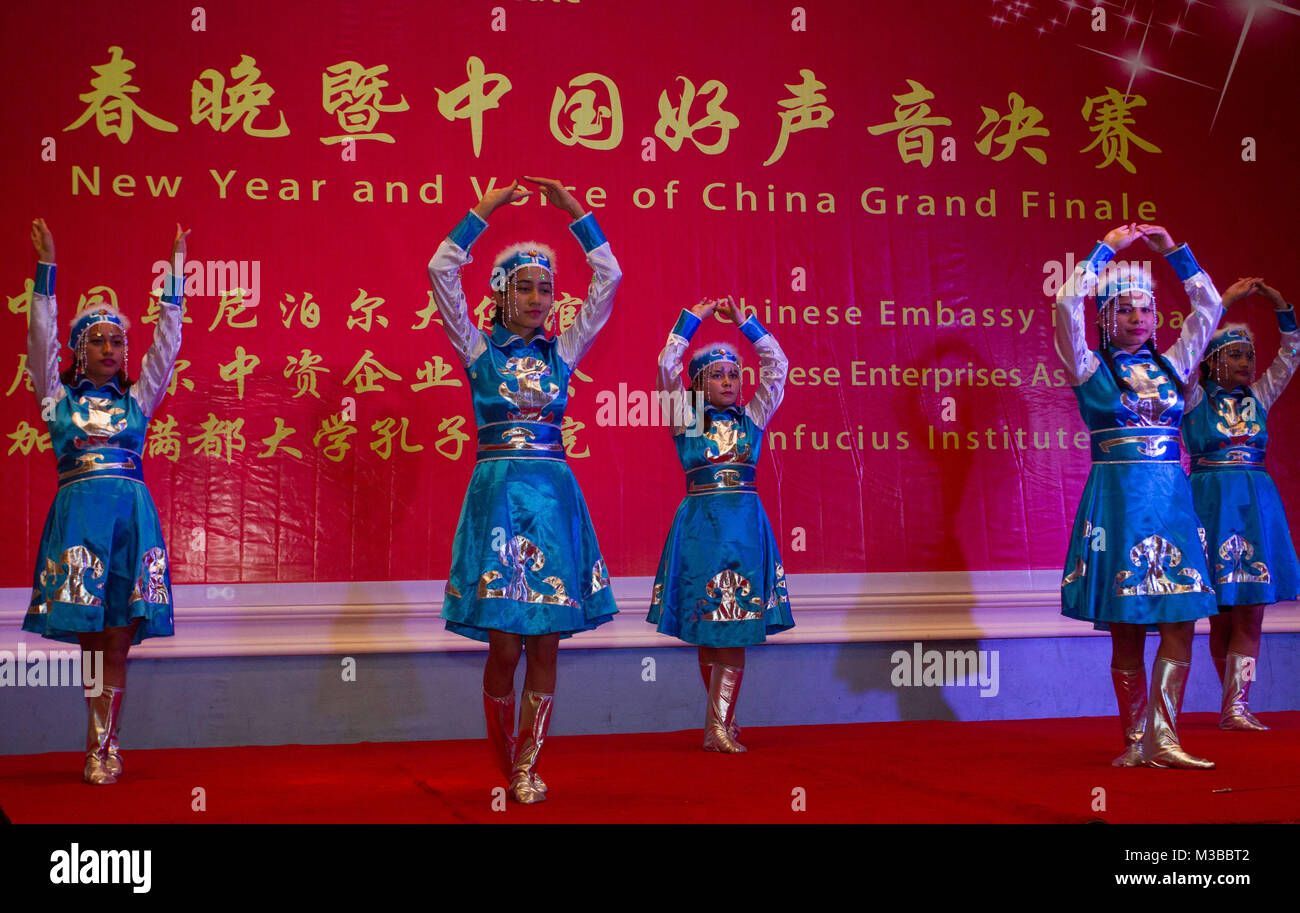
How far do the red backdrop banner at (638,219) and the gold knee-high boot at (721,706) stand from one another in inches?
31.1

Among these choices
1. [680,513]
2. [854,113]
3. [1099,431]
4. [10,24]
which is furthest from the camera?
[854,113]

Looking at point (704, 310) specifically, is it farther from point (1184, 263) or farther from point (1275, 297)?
point (1275, 297)

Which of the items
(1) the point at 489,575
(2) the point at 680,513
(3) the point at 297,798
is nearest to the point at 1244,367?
(2) the point at 680,513

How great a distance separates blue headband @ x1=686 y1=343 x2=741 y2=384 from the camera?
4168 millimetres

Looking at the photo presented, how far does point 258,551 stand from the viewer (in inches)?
175

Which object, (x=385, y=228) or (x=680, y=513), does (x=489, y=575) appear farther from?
(x=385, y=228)

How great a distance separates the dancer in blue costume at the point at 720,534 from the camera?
13.1ft

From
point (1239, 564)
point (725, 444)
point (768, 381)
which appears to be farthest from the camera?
point (1239, 564)

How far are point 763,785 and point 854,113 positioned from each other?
2.98m

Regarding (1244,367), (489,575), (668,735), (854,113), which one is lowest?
(668,735)

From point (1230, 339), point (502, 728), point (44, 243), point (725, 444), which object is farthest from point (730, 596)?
point (44, 243)

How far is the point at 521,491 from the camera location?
303 cm

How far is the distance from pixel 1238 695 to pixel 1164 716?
1.20 m

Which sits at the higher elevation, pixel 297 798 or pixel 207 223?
pixel 207 223
